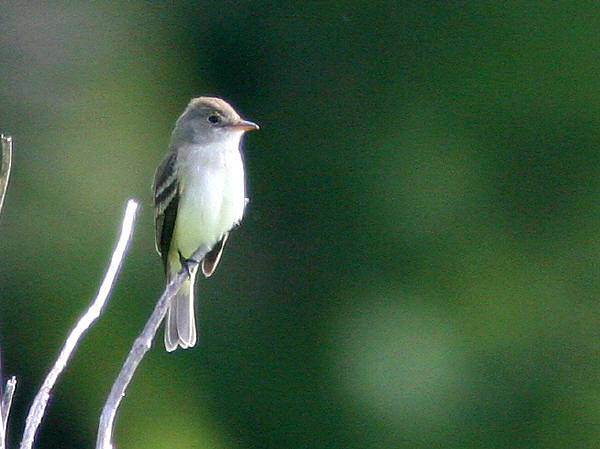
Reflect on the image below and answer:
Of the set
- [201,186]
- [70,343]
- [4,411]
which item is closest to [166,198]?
[201,186]

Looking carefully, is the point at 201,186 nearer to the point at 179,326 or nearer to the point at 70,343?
the point at 179,326

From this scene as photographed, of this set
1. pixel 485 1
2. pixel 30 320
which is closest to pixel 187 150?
pixel 30 320

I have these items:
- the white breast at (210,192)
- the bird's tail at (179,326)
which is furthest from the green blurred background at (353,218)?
the white breast at (210,192)

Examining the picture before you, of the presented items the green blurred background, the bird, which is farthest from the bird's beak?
the green blurred background

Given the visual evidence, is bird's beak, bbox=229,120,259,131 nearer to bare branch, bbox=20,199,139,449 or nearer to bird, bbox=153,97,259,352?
bird, bbox=153,97,259,352

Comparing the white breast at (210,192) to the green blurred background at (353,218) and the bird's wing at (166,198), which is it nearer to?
the bird's wing at (166,198)

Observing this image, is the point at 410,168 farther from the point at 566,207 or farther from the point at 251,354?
the point at 251,354
